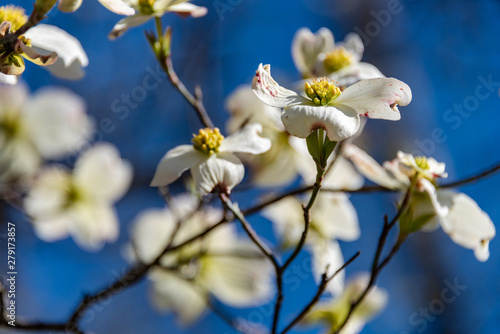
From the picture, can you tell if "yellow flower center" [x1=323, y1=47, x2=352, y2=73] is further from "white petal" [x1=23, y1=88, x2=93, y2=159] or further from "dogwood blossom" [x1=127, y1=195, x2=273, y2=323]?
"white petal" [x1=23, y1=88, x2=93, y2=159]

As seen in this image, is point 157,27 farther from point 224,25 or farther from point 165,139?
point 224,25

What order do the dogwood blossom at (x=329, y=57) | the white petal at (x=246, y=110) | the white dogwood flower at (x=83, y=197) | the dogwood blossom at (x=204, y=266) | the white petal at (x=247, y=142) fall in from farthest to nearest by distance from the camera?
the white dogwood flower at (x=83, y=197) < the dogwood blossom at (x=204, y=266) < the white petal at (x=246, y=110) < the dogwood blossom at (x=329, y=57) < the white petal at (x=247, y=142)

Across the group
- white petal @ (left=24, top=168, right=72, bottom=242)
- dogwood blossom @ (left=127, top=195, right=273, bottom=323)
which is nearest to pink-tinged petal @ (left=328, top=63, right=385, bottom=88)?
dogwood blossom @ (left=127, top=195, right=273, bottom=323)

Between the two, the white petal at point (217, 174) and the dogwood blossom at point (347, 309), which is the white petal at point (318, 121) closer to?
the white petal at point (217, 174)

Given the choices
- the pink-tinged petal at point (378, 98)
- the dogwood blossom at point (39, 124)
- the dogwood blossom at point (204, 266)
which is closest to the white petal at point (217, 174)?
the pink-tinged petal at point (378, 98)

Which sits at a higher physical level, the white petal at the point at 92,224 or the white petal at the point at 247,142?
the white petal at the point at 247,142

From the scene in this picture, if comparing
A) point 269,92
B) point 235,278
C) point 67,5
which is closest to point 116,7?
point 67,5
